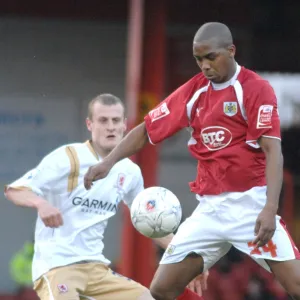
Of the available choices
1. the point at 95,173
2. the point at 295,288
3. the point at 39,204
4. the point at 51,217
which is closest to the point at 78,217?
the point at 39,204

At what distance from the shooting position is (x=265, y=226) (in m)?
6.23

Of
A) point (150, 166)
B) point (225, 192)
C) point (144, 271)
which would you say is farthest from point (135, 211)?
point (150, 166)

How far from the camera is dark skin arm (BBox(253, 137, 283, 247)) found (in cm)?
624

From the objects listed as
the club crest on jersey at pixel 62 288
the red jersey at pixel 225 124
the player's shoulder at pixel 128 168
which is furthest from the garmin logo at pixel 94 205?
the red jersey at pixel 225 124

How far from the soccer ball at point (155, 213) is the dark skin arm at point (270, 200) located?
72 centimetres

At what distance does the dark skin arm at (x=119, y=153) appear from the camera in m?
6.64

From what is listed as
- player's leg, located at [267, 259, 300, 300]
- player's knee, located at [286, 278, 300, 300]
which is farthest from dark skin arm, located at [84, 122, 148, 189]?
player's knee, located at [286, 278, 300, 300]

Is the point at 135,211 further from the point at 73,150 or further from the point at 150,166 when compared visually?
the point at 150,166

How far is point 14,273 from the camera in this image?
13.3 metres

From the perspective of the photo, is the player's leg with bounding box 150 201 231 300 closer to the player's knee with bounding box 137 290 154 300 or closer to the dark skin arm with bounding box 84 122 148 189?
the player's knee with bounding box 137 290 154 300

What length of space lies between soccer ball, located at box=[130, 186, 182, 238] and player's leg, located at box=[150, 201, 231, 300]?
0.33 feet

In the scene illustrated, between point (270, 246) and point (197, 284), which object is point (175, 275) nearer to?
point (197, 284)

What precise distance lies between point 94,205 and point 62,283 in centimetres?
61

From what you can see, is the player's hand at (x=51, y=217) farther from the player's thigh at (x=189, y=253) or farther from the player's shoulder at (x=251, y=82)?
the player's shoulder at (x=251, y=82)
